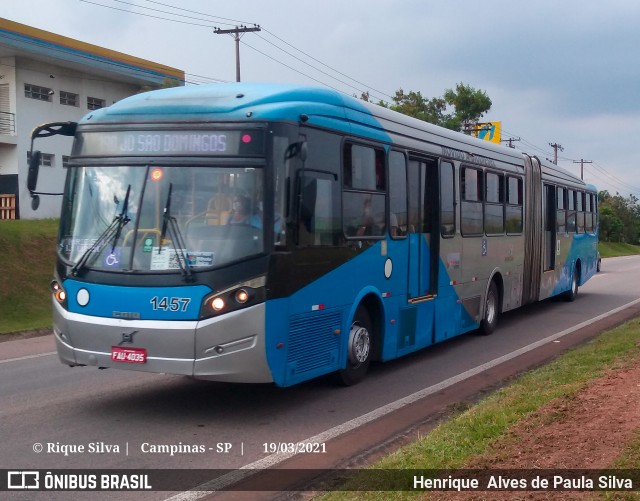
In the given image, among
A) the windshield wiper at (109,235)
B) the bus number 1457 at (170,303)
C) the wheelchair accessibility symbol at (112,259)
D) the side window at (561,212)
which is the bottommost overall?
the bus number 1457 at (170,303)

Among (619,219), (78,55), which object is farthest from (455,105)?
(619,219)

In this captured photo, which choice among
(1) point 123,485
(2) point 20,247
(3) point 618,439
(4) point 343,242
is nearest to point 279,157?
(4) point 343,242

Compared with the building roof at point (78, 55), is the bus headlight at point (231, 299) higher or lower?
lower

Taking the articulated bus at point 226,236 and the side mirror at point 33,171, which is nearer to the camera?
the articulated bus at point 226,236

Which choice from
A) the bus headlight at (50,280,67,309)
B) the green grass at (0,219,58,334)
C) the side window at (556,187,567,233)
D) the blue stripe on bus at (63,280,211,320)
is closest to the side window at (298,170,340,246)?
the blue stripe on bus at (63,280,211,320)

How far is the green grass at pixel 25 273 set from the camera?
1808 cm

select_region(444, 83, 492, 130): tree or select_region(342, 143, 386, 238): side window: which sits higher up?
select_region(444, 83, 492, 130): tree

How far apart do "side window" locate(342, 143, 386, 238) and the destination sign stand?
1726 mm

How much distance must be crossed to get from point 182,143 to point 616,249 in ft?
265

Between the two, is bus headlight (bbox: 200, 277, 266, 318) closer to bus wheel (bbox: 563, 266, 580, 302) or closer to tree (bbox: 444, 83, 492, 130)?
bus wheel (bbox: 563, 266, 580, 302)

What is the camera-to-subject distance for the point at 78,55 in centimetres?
3488

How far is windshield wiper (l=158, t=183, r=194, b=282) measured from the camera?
Result: 312 inches

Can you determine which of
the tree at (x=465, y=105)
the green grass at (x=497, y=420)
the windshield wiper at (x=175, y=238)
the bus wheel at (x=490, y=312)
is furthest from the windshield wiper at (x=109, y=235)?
the tree at (x=465, y=105)

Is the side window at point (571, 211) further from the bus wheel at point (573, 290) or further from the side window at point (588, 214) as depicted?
the side window at point (588, 214)
